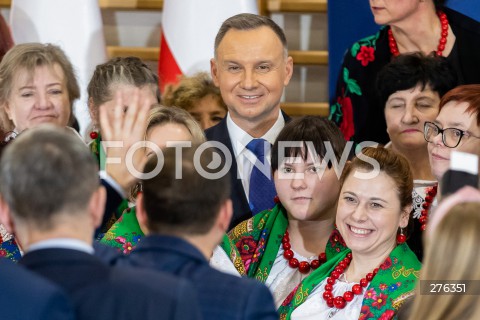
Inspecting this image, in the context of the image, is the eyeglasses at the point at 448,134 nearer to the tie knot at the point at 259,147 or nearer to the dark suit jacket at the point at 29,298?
the tie knot at the point at 259,147

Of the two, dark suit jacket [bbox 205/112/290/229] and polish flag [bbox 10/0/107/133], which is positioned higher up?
polish flag [bbox 10/0/107/133]

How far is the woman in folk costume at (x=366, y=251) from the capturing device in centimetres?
302

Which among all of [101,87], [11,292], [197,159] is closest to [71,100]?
[101,87]

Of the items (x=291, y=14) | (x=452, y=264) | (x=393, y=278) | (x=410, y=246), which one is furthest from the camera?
(x=291, y=14)

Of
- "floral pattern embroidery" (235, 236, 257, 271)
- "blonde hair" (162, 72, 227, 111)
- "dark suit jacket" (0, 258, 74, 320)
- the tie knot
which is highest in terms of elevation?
"blonde hair" (162, 72, 227, 111)

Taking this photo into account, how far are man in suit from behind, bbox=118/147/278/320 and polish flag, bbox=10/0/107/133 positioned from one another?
2616mm

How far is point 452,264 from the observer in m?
2.17

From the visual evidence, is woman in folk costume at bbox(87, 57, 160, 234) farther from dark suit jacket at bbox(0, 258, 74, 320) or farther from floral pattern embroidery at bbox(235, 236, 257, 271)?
dark suit jacket at bbox(0, 258, 74, 320)

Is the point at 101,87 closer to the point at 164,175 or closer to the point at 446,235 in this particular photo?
the point at 164,175

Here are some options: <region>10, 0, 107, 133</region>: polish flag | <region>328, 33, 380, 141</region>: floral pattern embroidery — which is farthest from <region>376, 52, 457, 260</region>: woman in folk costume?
<region>10, 0, 107, 133</region>: polish flag

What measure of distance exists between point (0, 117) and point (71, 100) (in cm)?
25

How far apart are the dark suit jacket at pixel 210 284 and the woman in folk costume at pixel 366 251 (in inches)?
32.3

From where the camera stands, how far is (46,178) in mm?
2037

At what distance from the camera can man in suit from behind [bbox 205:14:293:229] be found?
371cm
